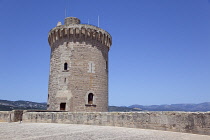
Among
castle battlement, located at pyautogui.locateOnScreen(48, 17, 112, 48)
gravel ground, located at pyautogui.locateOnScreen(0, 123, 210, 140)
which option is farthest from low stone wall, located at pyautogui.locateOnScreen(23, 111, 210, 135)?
castle battlement, located at pyautogui.locateOnScreen(48, 17, 112, 48)

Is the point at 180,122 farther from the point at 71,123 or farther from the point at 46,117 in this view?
the point at 46,117

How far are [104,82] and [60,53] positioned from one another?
484cm

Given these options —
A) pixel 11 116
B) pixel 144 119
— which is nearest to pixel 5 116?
pixel 11 116

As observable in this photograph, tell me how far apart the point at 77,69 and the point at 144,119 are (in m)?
9.80

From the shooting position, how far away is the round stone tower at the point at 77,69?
52.3 ft

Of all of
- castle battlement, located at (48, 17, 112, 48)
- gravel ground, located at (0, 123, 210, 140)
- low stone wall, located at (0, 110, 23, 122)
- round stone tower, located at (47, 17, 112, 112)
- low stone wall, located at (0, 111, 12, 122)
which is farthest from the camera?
castle battlement, located at (48, 17, 112, 48)

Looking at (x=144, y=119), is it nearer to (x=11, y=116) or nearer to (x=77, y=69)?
(x=11, y=116)

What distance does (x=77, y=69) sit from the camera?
16.3 metres

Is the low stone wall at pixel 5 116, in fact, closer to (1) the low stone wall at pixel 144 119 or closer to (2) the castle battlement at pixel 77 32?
(1) the low stone wall at pixel 144 119

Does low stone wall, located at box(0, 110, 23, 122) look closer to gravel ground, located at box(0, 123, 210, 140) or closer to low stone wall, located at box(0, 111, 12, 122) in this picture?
low stone wall, located at box(0, 111, 12, 122)

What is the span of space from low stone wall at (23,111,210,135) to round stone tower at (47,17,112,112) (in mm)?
4894

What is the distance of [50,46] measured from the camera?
19.0 metres

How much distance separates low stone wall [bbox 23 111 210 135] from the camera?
5.98m

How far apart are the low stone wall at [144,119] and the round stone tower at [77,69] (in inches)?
193
